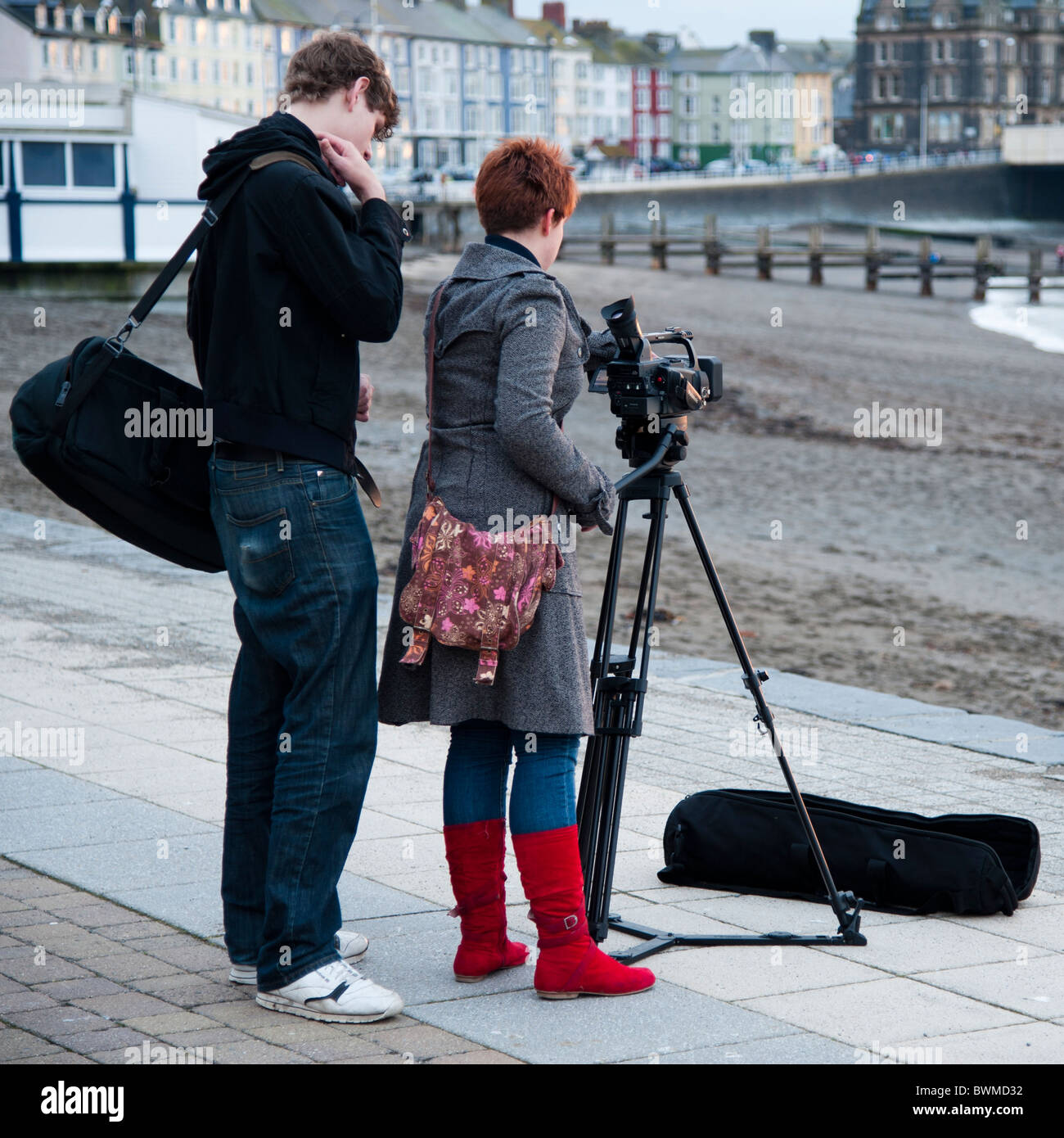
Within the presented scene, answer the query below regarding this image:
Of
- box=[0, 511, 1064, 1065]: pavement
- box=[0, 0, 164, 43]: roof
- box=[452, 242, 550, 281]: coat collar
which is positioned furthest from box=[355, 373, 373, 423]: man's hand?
box=[0, 0, 164, 43]: roof

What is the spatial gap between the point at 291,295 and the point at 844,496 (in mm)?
11681

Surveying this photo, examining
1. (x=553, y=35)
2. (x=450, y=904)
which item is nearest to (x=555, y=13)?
(x=553, y=35)

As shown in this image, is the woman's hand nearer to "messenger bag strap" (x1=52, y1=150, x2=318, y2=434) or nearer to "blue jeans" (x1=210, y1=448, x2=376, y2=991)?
"blue jeans" (x1=210, y1=448, x2=376, y2=991)

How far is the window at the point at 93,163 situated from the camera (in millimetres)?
31484

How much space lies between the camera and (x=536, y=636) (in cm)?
344

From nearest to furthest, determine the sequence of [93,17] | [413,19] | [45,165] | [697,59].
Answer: [45,165]
[93,17]
[413,19]
[697,59]

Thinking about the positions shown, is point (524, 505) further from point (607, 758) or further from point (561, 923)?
point (561, 923)

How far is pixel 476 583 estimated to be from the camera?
3.38 metres

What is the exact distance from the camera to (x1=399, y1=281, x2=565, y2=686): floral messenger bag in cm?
336

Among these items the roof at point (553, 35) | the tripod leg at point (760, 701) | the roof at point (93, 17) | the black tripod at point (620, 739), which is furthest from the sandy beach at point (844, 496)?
the roof at point (553, 35)

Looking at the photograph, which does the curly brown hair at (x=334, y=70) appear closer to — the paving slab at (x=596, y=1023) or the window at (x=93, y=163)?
the paving slab at (x=596, y=1023)
